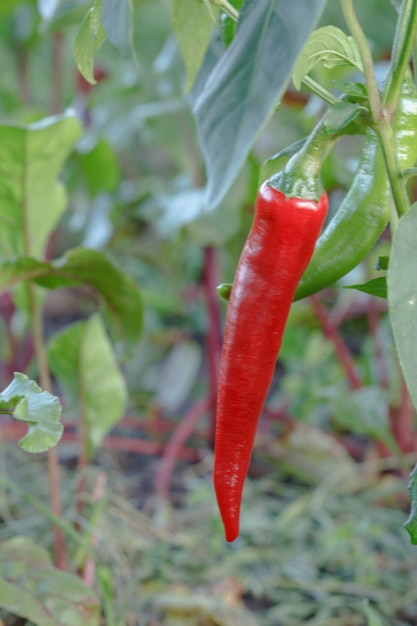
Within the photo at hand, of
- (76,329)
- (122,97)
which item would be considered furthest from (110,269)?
(122,97)

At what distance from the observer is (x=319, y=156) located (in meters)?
0.38

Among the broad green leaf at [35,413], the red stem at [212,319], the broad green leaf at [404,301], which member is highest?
the broad green leaf at [404,301]

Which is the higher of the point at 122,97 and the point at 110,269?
the point at 110,269

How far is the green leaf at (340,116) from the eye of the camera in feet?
1.20

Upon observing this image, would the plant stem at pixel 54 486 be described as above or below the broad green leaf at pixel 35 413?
below

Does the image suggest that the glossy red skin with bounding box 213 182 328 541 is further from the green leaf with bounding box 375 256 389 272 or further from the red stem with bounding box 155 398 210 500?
the red stem with bounding box 155 398 210 500

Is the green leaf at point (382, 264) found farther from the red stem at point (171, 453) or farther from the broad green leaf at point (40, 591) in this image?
the red stem at point (171, 453)

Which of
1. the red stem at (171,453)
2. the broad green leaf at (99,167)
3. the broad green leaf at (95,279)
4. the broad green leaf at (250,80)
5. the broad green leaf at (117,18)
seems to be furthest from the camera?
the broad green leaf at (99,167)

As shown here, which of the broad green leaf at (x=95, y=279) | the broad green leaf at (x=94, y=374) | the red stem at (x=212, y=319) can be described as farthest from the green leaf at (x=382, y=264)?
the red stem at (x=212, y=319)

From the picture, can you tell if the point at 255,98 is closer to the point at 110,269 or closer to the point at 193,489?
the point at 110,269

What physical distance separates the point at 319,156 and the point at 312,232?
4cm

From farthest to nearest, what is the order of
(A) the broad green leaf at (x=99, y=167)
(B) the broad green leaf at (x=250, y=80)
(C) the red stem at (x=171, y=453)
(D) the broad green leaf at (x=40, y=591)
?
(A) the broad green leaf at (x=99, y=167), (C) the red stem at (x=171, y=453), (D) the broad green leaf at (x=40, y=591), (B) the broad green leaf at (x=250, y=80)

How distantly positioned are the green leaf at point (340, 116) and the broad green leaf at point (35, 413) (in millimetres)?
208

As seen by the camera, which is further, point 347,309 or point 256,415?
point 347,309
